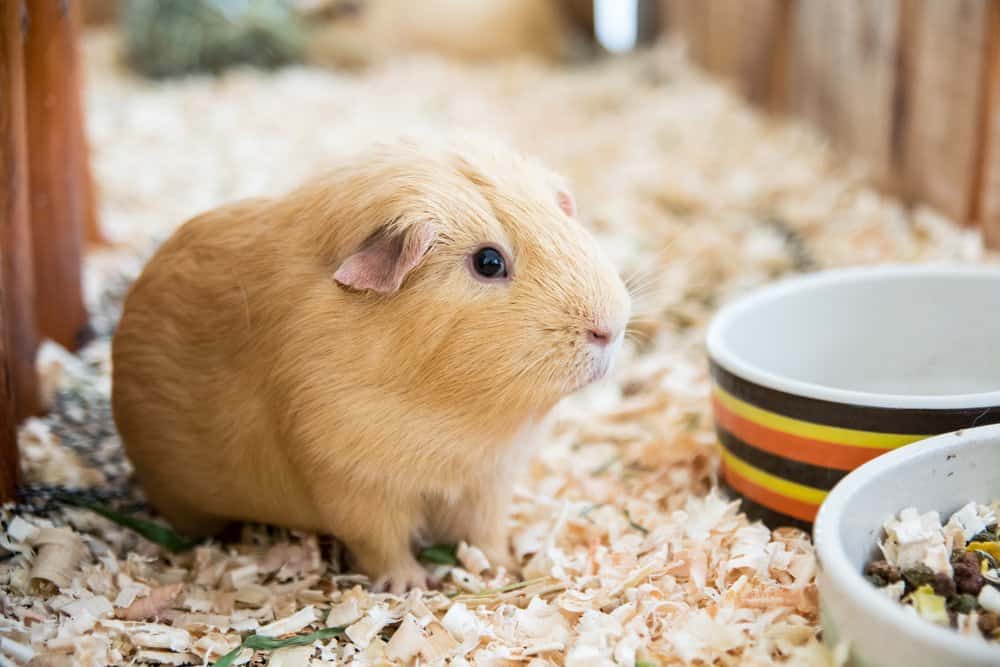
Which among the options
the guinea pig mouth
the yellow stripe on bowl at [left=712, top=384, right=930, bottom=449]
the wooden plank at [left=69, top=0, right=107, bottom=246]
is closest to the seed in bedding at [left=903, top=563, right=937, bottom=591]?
the yellow stripe on bowl at [left=712, top=384, right=930, bottom=449]

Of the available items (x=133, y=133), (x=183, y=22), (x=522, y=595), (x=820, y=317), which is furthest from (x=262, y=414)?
(x=183, y=22)

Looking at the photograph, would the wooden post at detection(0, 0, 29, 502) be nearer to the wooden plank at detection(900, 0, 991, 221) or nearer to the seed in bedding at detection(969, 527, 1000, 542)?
the seed in bedding at detection(969, 527, 1000, 542)

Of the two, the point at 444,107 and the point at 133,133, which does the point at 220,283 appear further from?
the point at 444,107

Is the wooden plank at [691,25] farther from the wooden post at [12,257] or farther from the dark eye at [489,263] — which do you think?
the dark eye at [489,263]

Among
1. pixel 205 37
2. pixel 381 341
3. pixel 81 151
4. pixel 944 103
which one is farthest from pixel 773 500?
pixel 205 37

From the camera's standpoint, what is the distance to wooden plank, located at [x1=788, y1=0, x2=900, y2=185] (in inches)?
161

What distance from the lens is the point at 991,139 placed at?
10.8 feet

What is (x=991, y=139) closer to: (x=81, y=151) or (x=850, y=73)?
(x=850, y=73)

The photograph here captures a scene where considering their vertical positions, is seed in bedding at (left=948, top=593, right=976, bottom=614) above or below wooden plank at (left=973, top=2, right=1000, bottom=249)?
below

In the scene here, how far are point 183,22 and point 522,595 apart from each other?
6205 millimetres

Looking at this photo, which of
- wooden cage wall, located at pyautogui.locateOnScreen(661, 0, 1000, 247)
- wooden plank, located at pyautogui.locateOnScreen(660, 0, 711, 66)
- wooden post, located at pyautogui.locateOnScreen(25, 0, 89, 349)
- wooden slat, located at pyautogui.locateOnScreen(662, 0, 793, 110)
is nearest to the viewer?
wooden post, located at pyautogui.locateOnScreen(25, 0, 89, 349)

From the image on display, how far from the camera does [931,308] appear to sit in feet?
8.38

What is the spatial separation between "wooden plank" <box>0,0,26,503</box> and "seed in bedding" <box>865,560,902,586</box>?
176 cm

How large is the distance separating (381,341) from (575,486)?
895 millimetres
